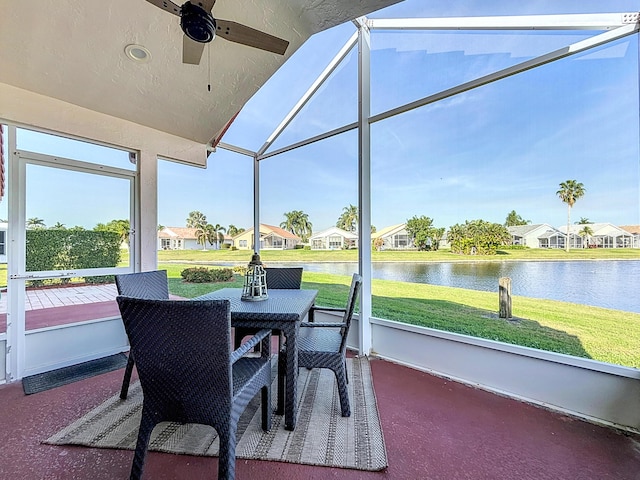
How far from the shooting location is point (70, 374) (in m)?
2.78

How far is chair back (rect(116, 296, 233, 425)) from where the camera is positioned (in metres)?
1.29

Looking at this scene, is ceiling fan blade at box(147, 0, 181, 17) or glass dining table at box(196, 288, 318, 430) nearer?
ceiling fan blade at box(147, 0, 181, 17)

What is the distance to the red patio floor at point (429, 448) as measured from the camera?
1.57 metres

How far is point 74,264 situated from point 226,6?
A: 2.91 meters

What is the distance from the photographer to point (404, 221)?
11.0 ft

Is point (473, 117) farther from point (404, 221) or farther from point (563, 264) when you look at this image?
point (563, 264)

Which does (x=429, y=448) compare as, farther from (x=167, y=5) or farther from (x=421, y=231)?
(x=167, y=5)

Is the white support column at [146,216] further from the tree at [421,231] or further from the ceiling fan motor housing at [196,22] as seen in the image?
the tree at [421,231]

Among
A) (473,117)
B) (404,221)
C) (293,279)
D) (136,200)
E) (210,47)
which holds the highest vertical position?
(210,47)

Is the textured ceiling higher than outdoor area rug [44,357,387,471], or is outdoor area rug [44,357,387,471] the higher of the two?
the textured ceiling

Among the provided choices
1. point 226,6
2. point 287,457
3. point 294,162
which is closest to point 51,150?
point 226,6

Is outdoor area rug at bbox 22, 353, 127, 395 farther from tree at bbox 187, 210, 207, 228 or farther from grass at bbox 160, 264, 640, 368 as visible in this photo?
tree at bbox 187, 210, 207, 228

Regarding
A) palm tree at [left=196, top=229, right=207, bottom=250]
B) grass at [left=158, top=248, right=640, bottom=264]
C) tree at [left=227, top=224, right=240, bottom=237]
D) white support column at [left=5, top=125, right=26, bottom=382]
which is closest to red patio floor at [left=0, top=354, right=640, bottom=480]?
white support column at [left=5, top=125, right=26, bottom=382]

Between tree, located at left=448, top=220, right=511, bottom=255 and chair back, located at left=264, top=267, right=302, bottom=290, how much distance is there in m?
1.64
